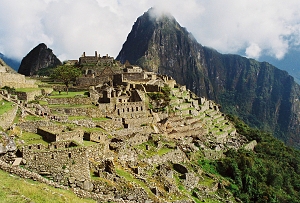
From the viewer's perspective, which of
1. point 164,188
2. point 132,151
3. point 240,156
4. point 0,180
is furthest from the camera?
point 240,156

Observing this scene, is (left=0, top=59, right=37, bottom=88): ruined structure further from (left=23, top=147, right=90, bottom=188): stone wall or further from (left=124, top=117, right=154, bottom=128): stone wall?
(left=23, top=147, right=90, bottom=188): stone wall

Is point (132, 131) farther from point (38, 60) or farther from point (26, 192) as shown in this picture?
point (38, 60)

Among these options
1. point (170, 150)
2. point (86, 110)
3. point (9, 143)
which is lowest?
point (170, 150)

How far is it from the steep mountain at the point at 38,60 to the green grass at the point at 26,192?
93.7 m

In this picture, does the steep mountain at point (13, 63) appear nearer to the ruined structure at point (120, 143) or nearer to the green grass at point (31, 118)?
the ruined structure at point (120, 143)

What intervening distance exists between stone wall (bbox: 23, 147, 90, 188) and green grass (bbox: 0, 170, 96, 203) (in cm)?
158

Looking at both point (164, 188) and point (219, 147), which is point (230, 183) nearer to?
point (219, 147)

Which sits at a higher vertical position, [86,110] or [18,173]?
[86,110]

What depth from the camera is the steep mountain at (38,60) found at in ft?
336

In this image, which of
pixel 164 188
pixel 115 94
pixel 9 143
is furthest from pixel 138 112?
pixel 9 143

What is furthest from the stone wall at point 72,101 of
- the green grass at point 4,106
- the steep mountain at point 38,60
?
the steep mountain at point 38,60

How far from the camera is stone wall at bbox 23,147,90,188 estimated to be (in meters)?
14.2

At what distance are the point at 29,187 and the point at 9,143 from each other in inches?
157

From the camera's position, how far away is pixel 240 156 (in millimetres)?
43625
